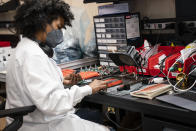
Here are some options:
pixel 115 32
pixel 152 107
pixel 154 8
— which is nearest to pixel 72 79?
pixel 115 32

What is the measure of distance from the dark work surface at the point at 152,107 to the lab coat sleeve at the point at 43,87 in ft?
1.15

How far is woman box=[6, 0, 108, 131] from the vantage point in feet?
4.21

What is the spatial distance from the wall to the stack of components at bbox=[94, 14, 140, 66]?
5.3 inches

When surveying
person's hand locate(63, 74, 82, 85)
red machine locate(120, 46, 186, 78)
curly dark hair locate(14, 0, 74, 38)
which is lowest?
person's hand locate(63, 74, 82, 85)

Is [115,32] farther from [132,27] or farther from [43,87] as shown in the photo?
[43,87]

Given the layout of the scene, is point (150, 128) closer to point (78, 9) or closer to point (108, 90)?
point (108, 90)

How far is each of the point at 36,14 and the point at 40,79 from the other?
381 mm

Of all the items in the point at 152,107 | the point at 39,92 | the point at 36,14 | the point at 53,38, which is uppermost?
the point at 36,14

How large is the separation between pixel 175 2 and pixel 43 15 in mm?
1138

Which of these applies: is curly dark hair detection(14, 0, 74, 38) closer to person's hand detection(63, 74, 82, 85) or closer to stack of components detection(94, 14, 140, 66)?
person's hand detection(63, 74, 82, 85)

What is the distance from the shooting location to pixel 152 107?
1.39 metres

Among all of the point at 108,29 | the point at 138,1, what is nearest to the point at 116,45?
the point at 108,29

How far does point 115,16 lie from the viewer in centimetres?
229

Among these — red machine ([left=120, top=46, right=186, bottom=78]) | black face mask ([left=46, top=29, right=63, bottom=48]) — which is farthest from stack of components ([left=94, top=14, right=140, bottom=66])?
black face mask ([left=46, top=29, right=63, bottom=48])
